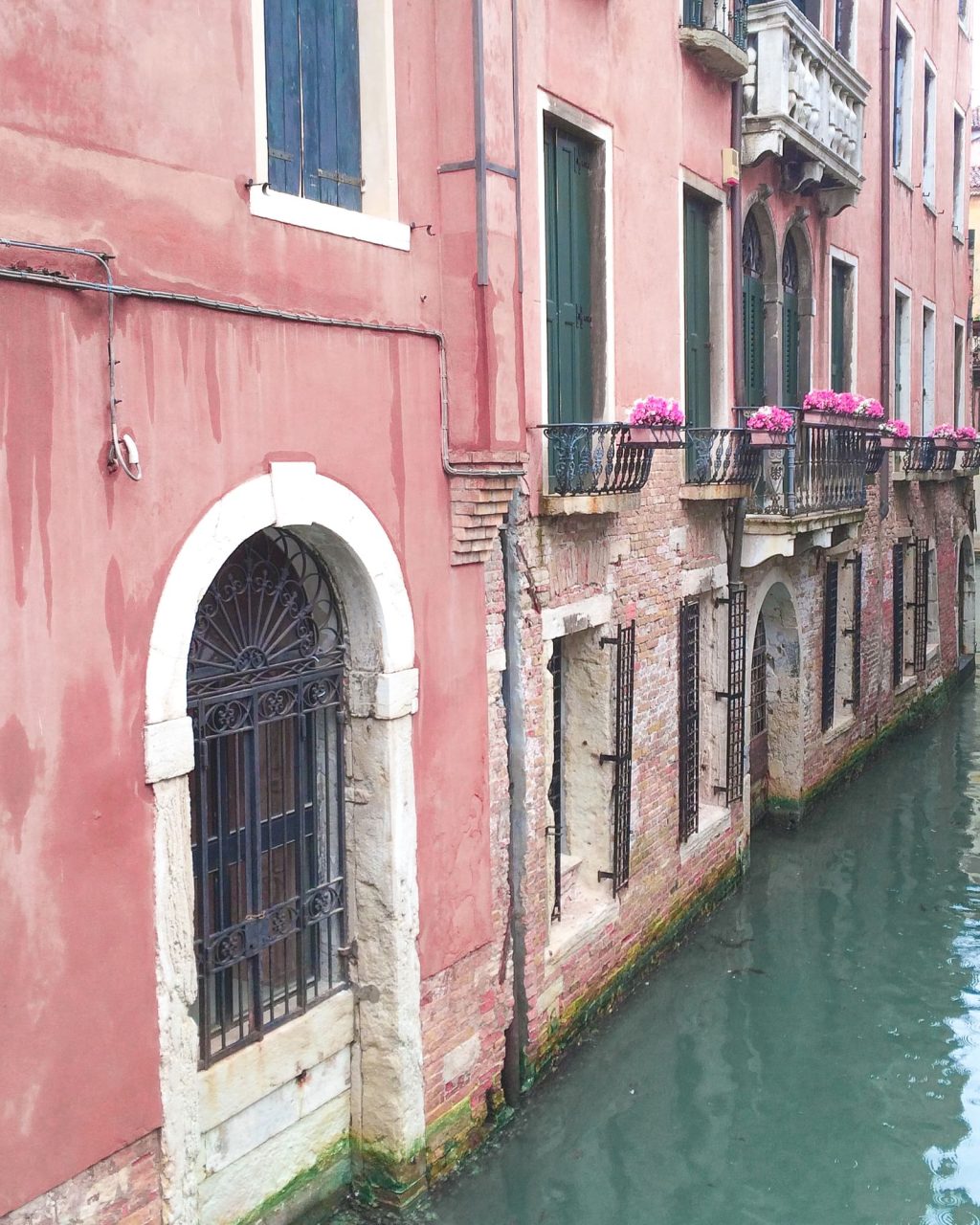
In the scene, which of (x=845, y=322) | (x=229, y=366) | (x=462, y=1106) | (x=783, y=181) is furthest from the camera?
(x=845, y=322)

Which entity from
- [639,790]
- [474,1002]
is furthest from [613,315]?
[474,1002]

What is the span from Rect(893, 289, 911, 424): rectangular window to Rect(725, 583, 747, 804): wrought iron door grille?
7.10 metres

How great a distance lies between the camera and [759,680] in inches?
500

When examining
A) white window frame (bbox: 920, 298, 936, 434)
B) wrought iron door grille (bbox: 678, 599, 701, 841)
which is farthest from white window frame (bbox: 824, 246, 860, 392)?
wrought iron door grille (bbox: 678, 599, 701, 841)

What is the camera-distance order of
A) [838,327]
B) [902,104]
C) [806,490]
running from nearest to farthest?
[806,490] < [838,327] < [902,104]

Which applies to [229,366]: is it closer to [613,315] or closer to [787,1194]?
[613,315]

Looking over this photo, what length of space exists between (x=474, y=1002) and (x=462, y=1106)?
1.71 feet

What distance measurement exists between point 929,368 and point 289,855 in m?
15.0

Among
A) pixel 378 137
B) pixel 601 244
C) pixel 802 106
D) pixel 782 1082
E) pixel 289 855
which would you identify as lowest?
pixel 782 1082

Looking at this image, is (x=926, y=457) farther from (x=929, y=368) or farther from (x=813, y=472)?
(x=813, y=472)

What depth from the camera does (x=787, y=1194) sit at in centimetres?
634

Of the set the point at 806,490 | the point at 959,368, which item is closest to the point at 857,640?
the point at 806,490

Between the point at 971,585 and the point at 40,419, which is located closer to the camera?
the point at 40,419

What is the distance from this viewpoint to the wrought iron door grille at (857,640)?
14.4 m
